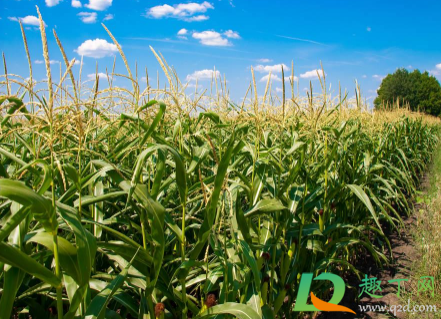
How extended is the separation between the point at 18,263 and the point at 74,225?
166 millimetres

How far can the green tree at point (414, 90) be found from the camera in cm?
5141

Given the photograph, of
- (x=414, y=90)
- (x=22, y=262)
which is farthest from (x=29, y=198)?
(x=414, y=90)

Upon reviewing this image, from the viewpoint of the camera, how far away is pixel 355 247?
3.42m

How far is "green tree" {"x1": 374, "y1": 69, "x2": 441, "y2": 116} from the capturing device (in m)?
51.4

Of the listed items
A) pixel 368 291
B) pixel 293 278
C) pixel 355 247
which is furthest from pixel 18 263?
pixel 355 247

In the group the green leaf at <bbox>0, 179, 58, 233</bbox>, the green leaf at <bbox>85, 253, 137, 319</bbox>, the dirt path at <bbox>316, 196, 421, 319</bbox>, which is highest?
the green leaf at <bbox>0, 179, 58, 233</bbox>

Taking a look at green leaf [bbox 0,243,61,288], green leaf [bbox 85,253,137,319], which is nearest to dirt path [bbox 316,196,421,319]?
green leaf [bbox 85,253,137,319]

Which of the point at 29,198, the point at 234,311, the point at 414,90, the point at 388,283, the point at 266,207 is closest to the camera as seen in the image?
the point at 29,198

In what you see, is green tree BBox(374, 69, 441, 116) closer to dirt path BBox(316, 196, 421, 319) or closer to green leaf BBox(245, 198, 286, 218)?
dirt path BBox(316, 196, 421, 319)

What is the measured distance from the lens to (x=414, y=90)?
52.1 metres

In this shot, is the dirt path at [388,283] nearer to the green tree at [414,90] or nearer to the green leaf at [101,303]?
the green leaf at [101,303]

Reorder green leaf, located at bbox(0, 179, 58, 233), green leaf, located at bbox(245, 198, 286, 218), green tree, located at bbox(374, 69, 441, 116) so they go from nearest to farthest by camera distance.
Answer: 1. green leaf, located at bbox(0, 179, 58, 233)
2. green leaf, located at bbox(245, 198, 286, 218)
3. green tree, located at bbox(374, 69, 441, 116)

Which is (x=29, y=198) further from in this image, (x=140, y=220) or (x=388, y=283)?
(x=388, y=283)

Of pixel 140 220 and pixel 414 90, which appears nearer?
pixel 140 220
